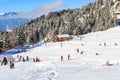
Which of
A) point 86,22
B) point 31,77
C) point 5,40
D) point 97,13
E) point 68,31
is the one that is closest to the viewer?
point 31,77

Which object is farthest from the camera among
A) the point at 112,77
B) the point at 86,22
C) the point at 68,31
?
the point at 86,22

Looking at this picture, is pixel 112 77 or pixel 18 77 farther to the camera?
pixel 18 77

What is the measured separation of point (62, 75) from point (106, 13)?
152 m

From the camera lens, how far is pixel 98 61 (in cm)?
4628

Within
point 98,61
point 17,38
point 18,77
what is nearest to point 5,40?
point 17,38

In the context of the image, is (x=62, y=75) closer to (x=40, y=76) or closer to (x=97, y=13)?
(x=40, y=76)

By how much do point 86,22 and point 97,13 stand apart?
16.3 meters

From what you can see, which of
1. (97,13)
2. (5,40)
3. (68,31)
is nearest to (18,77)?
(5,40)

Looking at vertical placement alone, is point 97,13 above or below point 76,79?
above

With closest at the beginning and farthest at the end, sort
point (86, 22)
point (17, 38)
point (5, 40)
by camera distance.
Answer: point (5, 40) < point (17, 38) < point (86, 22)

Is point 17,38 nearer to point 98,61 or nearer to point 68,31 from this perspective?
point 68,31

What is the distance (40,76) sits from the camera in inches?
1252

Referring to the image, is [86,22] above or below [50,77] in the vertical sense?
above

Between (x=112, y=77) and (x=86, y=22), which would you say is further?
(x=86, y=22)
